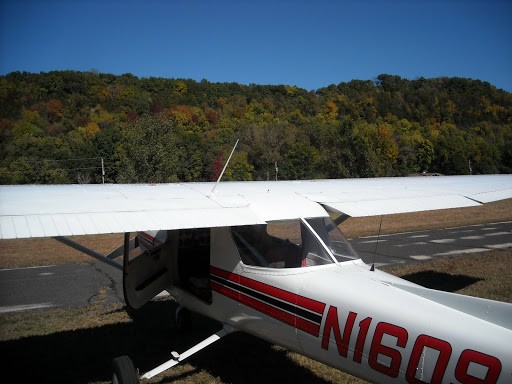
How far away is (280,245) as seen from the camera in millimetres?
4848

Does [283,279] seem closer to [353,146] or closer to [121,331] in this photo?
[121,331]

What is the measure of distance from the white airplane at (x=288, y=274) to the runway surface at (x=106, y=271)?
1.63m

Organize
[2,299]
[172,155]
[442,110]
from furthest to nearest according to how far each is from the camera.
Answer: [442,110]
[172,155]
[2,299]

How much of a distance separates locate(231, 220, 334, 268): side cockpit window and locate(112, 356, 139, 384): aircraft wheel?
151 cm

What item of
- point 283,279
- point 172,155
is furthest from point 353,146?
point 283,279

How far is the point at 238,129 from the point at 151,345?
60.5 meters

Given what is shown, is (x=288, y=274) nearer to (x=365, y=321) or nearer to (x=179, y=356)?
(x=365, y=321)

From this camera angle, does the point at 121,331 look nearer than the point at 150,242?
No

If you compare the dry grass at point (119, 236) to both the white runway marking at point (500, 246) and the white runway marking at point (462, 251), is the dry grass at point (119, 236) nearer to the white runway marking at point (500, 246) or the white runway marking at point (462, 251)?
the white runway marking at point (462, 251)

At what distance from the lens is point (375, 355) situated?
11.6 ft

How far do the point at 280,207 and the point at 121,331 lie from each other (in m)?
3.61

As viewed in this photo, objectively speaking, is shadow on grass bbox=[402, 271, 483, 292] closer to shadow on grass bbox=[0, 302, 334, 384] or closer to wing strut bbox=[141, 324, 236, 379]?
shadow on grass bbox=[0, 302, 334, 384]

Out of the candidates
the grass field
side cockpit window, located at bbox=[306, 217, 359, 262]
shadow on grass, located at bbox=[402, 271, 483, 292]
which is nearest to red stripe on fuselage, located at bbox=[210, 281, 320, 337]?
side cockpit window, located at bbox=[306, 217, 359, 262]

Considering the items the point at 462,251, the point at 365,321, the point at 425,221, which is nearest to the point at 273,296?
the point at 365,321
